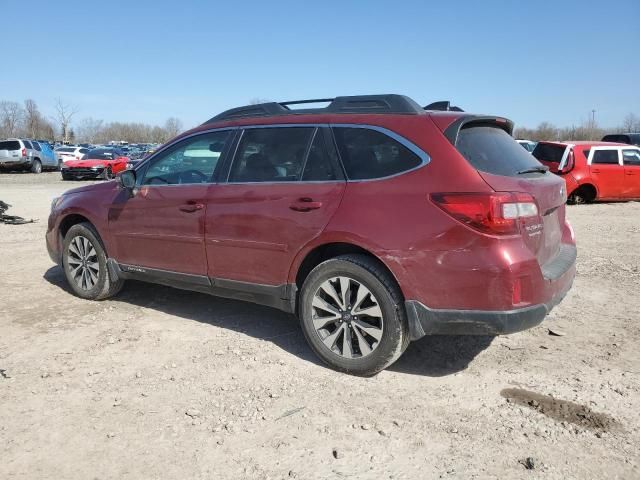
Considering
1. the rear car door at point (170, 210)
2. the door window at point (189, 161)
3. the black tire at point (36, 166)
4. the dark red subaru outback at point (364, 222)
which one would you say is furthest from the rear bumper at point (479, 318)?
the black tire at point (36, 166)

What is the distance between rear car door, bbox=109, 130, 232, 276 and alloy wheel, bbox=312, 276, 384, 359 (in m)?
1.19

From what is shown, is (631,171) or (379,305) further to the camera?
(631,171)

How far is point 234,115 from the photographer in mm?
4621

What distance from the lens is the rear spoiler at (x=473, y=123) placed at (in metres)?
3.50

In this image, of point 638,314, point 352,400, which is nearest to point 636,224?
point 638,314

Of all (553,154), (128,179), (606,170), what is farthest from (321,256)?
(606,170)

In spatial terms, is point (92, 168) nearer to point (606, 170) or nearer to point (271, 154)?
point (606, 170)

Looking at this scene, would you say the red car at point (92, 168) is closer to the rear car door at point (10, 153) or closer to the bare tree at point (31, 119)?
the rear car door at point (10, 153)

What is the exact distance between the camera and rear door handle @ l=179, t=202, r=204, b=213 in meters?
4.45

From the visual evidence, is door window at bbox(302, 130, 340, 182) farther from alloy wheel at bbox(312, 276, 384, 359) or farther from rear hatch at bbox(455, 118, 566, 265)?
rear hatch at bbox(455, 118, 566, 265)

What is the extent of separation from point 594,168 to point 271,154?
40.7 feet

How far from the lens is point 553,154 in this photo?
1429 cm

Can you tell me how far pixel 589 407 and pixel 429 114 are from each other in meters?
2.06

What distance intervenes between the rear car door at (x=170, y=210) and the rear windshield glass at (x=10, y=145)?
29.0 meters
